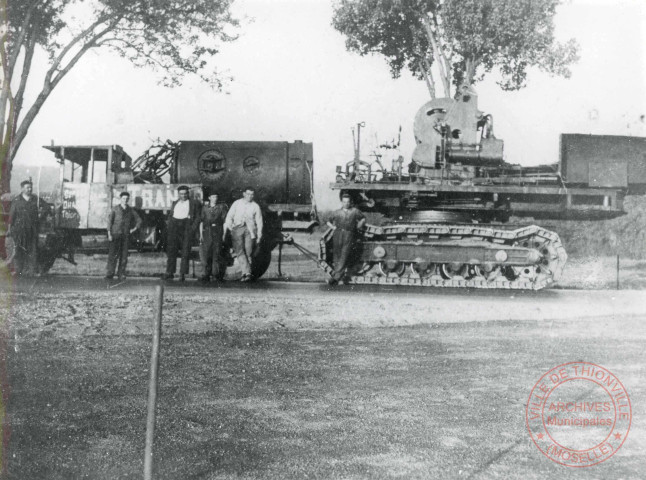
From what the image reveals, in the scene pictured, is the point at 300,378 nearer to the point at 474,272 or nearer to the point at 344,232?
the point at 344,232

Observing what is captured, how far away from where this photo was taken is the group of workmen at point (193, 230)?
12766mm

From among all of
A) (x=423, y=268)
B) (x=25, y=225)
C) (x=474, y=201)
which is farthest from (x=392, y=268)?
(x=25, y=225)

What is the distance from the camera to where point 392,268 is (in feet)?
42.0

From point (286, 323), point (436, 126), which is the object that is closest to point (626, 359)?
point (286, 323)

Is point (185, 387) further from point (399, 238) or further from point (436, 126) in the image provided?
point (436, 126)

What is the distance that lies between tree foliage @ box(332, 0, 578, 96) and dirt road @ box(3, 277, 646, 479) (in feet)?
23.5

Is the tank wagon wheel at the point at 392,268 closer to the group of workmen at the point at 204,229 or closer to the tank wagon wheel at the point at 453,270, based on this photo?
the tank wagon wheel at the point at 453,270

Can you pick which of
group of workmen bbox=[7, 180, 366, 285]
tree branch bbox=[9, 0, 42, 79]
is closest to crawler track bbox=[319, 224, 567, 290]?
group of workmen bbox=[7, 180, 366, 285]

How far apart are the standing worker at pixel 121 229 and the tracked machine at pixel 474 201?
379 centimetres

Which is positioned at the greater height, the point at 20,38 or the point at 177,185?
the point at 20,38

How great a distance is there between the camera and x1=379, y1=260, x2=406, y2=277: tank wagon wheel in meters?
12.8

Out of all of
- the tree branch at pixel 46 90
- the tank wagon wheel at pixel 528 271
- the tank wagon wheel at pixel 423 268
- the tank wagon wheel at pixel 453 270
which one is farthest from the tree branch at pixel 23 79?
the tank wagon wheel at pixel 528 271

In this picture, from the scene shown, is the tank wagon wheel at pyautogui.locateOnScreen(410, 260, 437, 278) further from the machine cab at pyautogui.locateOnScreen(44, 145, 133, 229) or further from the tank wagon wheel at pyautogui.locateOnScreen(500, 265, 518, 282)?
the machine cab at pyautogui.locateOnScreen(44, 145, 133, 229)

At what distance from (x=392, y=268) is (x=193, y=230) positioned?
3.98 metres
